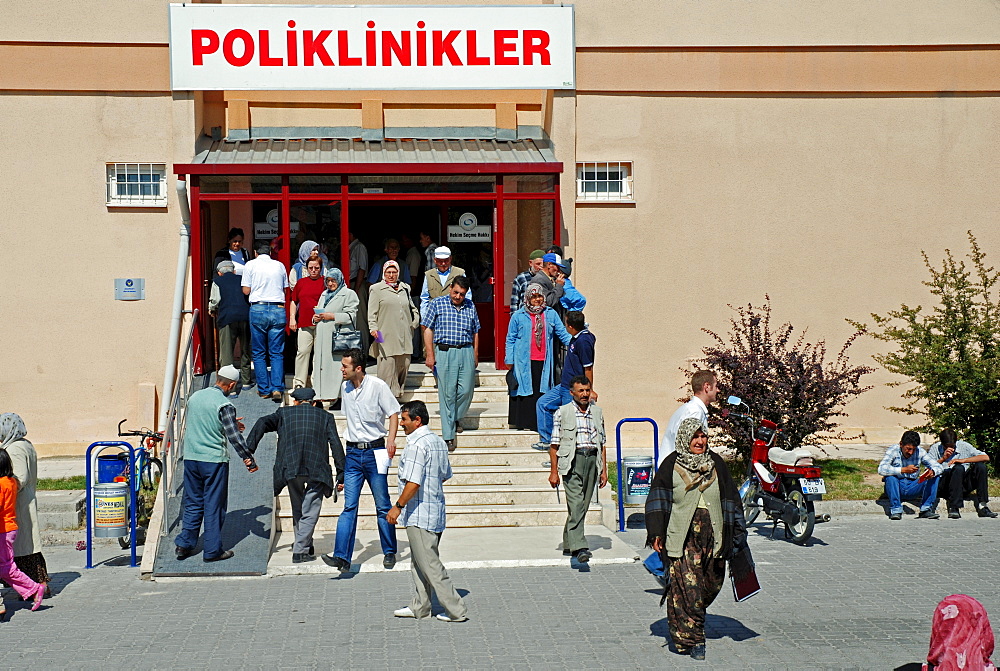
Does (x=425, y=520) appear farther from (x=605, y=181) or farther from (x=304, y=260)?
(x=605, y=181)

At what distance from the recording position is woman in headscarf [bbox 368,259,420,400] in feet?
42.7

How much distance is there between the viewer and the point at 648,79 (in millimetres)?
15734

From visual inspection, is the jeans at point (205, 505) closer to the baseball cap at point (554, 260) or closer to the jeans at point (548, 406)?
the jeans at point (548, 406)

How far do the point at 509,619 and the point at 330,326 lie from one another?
5.41 m

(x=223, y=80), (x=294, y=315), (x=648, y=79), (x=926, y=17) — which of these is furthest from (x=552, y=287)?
(x=926, y=17)

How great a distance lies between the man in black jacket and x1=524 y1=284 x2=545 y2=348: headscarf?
3.21 meters

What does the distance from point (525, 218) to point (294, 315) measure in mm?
4338

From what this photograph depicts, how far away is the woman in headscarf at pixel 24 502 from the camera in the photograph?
939 cm

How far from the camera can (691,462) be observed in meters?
7.94

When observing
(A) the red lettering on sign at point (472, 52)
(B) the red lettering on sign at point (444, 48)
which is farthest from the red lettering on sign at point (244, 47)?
(A) the red lettering on sign at point (472, 52)

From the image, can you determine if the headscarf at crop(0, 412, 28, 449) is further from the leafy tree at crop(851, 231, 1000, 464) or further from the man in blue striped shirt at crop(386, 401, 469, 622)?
the leafy tree at crop(851, 231, 1000, 464)

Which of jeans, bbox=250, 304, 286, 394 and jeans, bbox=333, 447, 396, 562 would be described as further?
jeans, bbox=250, 304, 286, 394

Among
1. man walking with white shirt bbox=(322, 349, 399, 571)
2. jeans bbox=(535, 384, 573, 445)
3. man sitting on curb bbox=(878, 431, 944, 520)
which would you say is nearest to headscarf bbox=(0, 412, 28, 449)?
man walking with white shirt bbox=(322, 349, 399, 571)

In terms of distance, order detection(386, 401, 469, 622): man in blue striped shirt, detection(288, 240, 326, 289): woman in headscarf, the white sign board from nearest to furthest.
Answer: detection(386, 401, 469, 622): man in blue striped shirt < detection(288, 240, 326, 289): woman in headscarf < the white sign board
